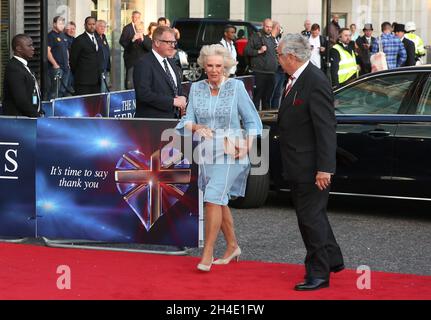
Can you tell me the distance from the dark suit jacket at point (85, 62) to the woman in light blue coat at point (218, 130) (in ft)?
31.1

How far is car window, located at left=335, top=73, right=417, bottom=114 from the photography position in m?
11.4

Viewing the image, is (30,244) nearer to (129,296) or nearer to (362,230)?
(129,296)

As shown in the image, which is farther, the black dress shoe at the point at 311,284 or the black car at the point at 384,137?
the black car at the point at 384,137

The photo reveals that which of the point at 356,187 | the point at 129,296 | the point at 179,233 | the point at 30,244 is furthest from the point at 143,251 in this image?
the point at 356,187

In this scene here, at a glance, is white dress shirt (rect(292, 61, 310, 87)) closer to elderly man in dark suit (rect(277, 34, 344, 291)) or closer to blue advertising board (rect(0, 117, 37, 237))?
elderly man in dark suit (rect(277, 34, 344, 291))

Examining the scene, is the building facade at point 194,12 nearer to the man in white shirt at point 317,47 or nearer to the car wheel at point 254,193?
the man in white shirt at point 317,47

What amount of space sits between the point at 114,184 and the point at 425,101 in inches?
138

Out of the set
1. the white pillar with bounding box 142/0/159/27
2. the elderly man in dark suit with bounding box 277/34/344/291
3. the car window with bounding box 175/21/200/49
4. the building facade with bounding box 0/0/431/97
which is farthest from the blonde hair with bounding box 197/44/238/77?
the white pillar with bounding box 142/0/159/27

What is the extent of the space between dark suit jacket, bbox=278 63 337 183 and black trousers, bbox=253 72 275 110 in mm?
12677

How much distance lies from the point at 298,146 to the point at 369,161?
326cm

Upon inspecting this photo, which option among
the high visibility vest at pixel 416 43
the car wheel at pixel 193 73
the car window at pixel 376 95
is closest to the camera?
the car window at pixel 376 95

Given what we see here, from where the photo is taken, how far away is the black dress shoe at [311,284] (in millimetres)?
8016

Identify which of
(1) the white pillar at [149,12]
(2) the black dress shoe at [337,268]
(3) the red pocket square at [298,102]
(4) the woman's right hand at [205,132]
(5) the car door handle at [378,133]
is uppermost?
(1) the white pillar at [149,12]

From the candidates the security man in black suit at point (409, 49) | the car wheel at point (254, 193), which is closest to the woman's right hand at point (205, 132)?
the car wheel at point (254, 193)
